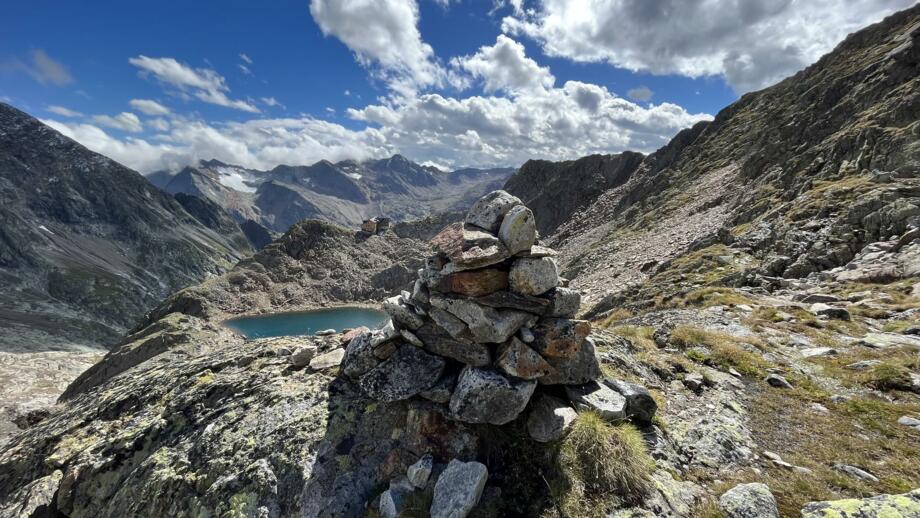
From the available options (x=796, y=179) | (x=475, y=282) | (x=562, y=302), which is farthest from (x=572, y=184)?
(x=475, y=282)

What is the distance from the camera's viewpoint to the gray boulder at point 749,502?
5.82 meters

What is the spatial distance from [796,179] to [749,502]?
2294 inches

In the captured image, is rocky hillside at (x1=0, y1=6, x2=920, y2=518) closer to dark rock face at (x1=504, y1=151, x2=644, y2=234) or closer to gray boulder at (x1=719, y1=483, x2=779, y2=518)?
gray boulder at (x1=719, y1=483, x2=779, y2=518)

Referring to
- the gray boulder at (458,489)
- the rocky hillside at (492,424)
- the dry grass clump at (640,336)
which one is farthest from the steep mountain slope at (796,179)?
the gray boulder at (458,489)

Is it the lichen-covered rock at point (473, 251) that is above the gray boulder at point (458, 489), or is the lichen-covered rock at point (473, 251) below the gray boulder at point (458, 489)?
above

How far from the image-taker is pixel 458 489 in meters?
6.34

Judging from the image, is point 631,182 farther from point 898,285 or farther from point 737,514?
point 737,514

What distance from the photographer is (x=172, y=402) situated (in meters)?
9.02

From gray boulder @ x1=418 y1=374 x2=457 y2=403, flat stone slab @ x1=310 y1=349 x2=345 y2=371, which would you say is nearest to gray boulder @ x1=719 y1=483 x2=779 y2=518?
gray boulder @ x1=418 y1=374 x2=457 y2=403

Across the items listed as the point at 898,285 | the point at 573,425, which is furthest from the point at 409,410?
the point at 898,285

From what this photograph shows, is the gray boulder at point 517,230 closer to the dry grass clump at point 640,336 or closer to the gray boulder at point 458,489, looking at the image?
the gray boulder at point 458,489

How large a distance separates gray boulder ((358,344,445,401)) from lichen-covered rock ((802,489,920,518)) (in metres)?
6.56

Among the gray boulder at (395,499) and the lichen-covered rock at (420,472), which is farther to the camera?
the lichen-covered rock at (420,472)

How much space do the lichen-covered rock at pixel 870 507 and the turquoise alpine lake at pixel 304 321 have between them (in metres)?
129
